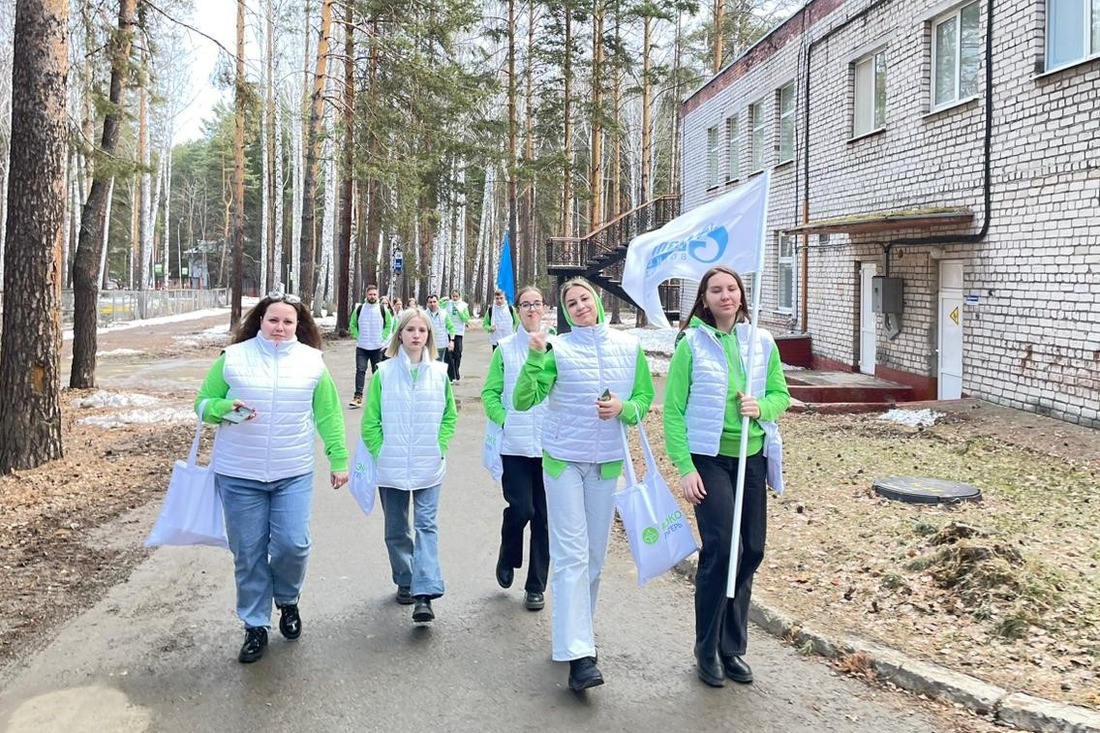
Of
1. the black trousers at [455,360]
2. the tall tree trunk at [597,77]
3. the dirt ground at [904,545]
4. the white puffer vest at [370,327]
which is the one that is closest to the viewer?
the dirt ground at [904,545]

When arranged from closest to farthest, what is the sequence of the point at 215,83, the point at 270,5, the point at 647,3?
the point at 215,83 < the point at 647,3 < the point at 270,5

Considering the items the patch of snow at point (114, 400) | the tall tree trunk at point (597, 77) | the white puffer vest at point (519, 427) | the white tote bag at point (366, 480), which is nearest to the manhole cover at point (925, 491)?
the white puffer vest at point (519, 427)

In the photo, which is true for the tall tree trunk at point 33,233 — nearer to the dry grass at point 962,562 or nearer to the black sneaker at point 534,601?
the black sneaker at point 534,601

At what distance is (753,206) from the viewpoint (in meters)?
5.02

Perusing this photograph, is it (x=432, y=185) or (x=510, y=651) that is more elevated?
(x=432, y=185)

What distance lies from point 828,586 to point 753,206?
2.41 m

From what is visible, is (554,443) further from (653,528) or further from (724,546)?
(724,546)

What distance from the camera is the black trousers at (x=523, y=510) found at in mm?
5766

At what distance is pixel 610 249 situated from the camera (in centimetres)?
2772

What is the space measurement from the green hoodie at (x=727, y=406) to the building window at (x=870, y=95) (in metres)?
13.1

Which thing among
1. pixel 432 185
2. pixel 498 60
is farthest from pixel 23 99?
pixel 498 60

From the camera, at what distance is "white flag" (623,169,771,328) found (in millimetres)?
5000

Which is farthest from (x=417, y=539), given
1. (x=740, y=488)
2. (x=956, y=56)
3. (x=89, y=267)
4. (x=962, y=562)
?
(x=89, y=267)

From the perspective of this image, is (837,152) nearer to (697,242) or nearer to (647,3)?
(697,242)
